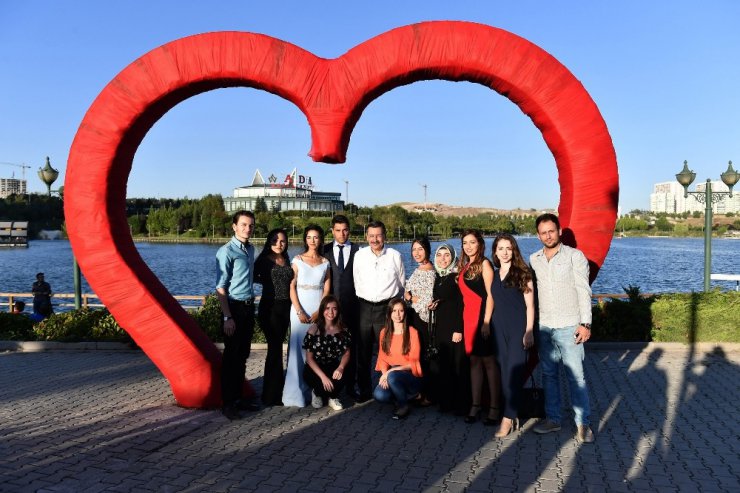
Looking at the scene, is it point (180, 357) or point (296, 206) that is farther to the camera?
point (296, 206)

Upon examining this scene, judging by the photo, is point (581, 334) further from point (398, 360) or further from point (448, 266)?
point (398, 360)

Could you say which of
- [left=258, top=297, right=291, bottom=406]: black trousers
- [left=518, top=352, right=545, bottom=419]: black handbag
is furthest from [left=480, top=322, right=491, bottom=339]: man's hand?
[left=258, top=297, right=291, bottom=406]: black trousers

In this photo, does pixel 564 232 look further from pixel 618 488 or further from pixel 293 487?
pixel 293 487

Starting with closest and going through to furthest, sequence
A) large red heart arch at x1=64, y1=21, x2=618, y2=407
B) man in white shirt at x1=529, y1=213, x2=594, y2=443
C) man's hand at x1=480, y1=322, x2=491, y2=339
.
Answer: man in white shirt at x1=529, y1=213, x2=594, y2=443 → man's hand at x1=480, y1=322, x2=491, y2=339 → large red heart arch at x1=64, y1=21, x2=618, y2=407

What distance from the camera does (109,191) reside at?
5.27m

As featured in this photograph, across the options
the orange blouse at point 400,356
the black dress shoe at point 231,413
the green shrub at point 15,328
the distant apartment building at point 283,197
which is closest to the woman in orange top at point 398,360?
the orange blouse at point 400,356

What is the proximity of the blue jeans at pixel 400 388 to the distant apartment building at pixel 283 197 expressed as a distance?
370 ft

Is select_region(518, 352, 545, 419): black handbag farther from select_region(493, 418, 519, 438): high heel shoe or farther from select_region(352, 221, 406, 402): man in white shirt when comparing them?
select_region(352, 221, 406, 402): man in white shirt

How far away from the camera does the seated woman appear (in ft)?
16.8

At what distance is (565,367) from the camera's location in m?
4.38

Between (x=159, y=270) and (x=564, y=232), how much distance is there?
46.0 m

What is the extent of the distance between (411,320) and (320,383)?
98 cm

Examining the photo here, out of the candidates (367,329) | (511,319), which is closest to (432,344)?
(367,329)

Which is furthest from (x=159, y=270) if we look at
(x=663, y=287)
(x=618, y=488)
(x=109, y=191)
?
(x=618, y=488)
